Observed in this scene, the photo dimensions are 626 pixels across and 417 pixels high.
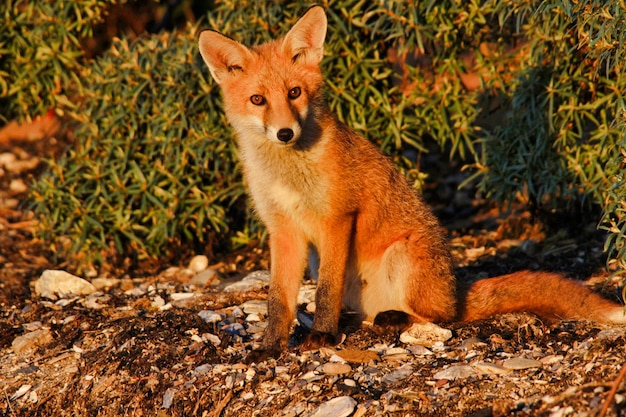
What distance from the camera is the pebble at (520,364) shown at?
12.8ft

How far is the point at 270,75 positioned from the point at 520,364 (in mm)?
2092

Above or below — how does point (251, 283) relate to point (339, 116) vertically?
below

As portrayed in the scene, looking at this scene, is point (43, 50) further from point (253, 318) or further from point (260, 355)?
point (260, 355)

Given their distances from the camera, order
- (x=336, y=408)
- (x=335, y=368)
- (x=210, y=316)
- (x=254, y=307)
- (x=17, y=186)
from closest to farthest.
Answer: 1. (x=336, y=408)
2. (x=335, y=368)
3. (x=210, y=316)
4. (x=254, y=307)
5. (x=17, y=186)

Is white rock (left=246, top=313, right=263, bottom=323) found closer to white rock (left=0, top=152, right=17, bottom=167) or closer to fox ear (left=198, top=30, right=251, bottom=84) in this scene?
fox ear (left=198, top=30, right=251, bottom=84)

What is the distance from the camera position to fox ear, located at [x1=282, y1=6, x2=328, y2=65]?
468 centimetres

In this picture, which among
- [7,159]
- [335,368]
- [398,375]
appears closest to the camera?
[398,375]

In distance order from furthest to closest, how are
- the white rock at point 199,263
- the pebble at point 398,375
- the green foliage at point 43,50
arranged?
1. the green foliage at point 43,50
2. the white rock at point 199,263
3. the pebble at point 398,375

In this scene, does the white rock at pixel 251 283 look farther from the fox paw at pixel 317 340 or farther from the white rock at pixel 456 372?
the white rock at pixel 456 372

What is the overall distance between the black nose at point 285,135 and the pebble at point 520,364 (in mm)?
1612

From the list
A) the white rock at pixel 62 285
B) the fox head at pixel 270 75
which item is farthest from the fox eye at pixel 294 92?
the white rock at pixel 62 285

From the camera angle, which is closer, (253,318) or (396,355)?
(396,355)

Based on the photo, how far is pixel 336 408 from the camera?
3.72 metres

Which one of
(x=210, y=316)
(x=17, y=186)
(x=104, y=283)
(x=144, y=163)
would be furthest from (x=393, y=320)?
(x=17, y=186)
